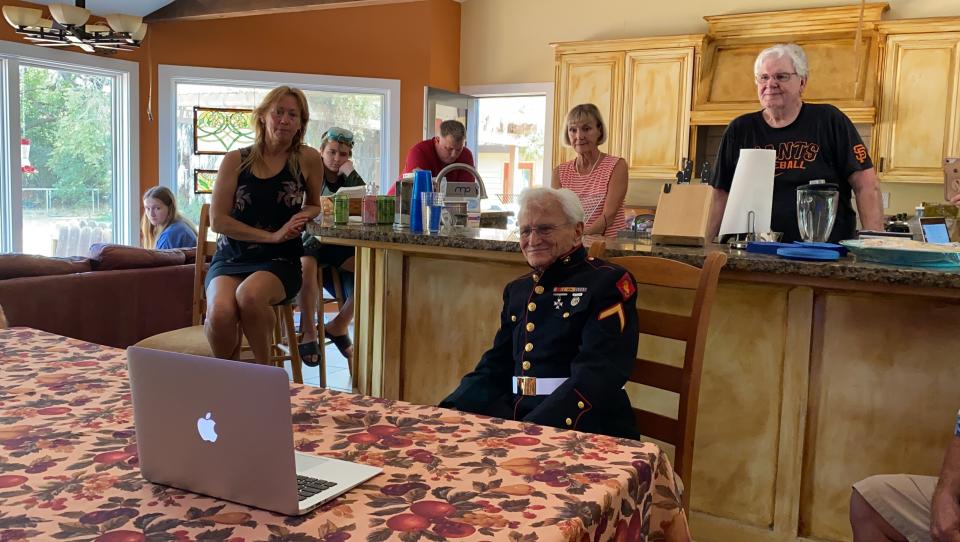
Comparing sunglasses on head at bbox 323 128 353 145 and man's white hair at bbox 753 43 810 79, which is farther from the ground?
man's white hair at bbox 753 43 810 79

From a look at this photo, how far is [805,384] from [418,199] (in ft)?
4.88

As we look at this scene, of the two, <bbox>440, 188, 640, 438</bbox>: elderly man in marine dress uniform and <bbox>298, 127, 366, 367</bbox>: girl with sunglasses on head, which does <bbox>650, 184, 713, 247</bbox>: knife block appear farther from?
<bbox>298, 127, 366, 367</bbox>: girl with sunglasses on head

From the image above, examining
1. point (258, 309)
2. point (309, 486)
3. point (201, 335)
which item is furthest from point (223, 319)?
point (309, 486)

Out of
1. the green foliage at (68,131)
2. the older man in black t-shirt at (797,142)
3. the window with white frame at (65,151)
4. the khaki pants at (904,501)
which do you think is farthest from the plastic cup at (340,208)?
the green foliage at (68,131)

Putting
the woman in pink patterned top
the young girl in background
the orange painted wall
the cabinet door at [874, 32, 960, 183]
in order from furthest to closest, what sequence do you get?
the orange painted wall, the young girl in background, the cabinet door at [874, 32, 960, 183], the woman in pink patterned top

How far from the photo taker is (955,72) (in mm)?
5066

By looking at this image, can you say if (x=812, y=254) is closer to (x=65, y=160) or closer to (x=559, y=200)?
(x=559, y=200)

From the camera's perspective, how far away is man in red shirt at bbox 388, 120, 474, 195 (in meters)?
4.29

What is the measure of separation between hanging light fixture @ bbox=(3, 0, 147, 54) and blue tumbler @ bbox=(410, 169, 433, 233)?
8.82ft

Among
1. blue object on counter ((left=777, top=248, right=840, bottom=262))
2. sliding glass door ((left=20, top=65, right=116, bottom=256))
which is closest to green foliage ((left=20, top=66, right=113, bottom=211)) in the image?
sliding glass door ((left=20, top=65, right=116, bottom=256))

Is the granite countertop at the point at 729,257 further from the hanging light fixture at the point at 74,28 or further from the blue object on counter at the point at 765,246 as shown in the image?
the hanging light fixture at the point at 74,28

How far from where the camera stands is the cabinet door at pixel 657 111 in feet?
19.4

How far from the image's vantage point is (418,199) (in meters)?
3.06

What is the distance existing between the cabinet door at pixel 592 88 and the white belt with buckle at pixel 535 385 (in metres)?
4.49
